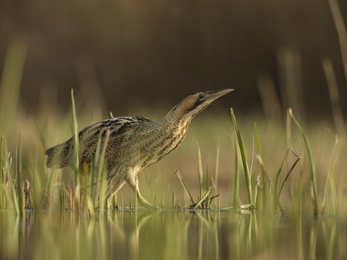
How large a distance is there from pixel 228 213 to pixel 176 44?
445 centimetres

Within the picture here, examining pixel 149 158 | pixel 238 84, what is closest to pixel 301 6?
pixel 238 84

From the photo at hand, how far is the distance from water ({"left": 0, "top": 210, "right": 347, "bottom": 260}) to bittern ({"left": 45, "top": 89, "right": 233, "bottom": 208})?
365mm

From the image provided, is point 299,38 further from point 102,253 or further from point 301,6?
point 102,253

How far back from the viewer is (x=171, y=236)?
Answer: 975 millimetres

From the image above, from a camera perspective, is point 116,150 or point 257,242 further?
point 116,150

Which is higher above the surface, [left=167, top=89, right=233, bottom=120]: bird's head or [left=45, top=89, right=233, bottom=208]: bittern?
[left=167, top=89, right=233, bottom=120]: bird's head

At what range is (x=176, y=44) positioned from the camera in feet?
18.5

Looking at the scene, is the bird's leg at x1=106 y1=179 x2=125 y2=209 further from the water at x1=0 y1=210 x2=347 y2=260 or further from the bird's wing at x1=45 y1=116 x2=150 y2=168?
the water at x1=0 y1=210 x2=347 y2=260

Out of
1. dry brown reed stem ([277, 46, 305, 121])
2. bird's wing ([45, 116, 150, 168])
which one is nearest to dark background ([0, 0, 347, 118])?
dry brown reed stem ([277, 46, 305, 121])

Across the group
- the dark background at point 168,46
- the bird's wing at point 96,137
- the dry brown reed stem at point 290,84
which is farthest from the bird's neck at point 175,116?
the dark background at point 168,46

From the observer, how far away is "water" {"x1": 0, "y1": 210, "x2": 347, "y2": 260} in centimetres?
81

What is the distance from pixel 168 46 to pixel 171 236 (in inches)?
190

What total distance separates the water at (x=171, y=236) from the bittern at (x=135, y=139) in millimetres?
365

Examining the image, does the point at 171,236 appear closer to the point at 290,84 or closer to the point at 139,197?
the point at 139,197
